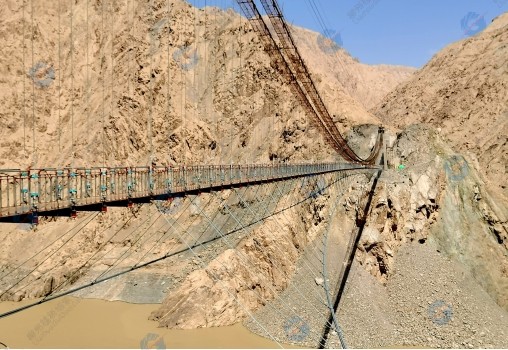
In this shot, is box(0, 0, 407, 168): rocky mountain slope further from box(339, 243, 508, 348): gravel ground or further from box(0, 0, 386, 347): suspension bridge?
box(339, 243, 508, 348): gravel ground

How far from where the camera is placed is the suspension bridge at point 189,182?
1177 cm

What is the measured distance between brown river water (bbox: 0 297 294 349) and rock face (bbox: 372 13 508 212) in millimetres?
27898

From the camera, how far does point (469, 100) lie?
2399 inches

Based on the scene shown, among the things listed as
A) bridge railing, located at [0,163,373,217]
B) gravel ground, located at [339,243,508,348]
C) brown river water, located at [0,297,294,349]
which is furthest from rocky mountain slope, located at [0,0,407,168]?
bridge railing, located at [0,163,373,217]

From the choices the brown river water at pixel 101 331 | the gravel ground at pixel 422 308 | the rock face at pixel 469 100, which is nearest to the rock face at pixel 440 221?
the gravel ground at pixel 422 308

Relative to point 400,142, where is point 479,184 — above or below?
below

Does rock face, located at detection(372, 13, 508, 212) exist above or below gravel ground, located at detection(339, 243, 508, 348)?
above

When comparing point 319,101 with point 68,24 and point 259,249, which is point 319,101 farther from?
point 68,24

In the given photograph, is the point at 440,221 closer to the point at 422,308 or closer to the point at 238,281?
the point at 422,308

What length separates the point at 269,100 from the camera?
4912cm

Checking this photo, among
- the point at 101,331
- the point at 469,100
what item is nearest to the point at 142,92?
the point at 101,331

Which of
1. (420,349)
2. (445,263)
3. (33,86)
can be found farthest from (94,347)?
(33,86)

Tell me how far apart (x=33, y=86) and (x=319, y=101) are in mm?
33708

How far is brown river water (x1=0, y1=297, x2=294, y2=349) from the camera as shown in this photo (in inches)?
925
